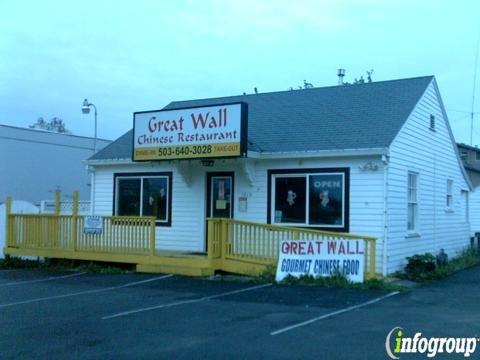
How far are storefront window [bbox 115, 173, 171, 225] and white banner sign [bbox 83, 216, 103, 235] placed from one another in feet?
5.82

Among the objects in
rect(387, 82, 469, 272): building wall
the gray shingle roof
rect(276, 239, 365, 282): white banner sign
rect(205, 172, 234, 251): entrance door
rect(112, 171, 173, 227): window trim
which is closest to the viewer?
rect(276, 239, 365, 282): white banner sign

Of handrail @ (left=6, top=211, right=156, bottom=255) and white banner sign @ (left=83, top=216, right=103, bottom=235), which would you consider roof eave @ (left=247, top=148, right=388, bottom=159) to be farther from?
white banner sign @ (left=83, top=216, right=103, bottom=235)

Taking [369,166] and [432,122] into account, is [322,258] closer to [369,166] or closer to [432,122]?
[369,166]

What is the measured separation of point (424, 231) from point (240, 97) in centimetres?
758

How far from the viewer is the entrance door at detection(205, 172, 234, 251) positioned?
18.0 metres

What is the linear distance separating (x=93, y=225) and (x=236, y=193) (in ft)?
13.3

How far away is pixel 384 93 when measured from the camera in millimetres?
18906

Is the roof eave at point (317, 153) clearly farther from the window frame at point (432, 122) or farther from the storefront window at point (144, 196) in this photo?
the window frame at point (432, 122)

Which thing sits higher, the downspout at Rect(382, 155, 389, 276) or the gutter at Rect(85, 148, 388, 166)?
the gutter at Rect(85, 148, 388, 166)

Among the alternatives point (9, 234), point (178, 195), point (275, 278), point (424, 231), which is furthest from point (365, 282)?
point (9, 234)

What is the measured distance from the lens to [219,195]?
59.7 feet

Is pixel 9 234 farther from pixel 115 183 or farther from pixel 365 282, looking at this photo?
pixel 365 282

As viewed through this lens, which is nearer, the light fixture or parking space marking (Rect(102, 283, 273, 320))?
parking space marking (Rect(102, 283, 273, 320))

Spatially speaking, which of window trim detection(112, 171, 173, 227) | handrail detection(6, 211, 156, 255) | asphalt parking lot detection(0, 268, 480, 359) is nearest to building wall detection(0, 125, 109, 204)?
handrail detection(6, 211, 156, 255)
